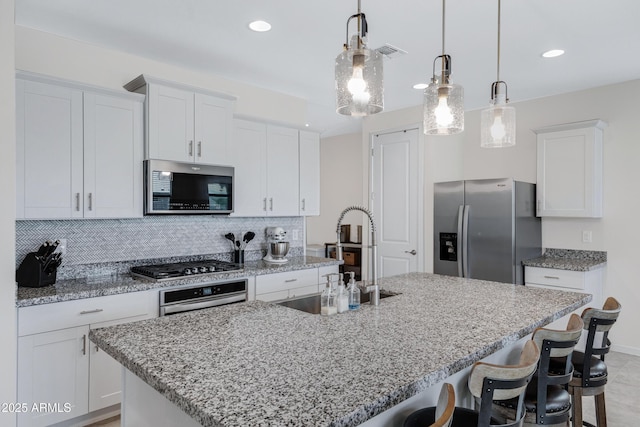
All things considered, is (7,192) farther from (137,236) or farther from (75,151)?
(137,236)

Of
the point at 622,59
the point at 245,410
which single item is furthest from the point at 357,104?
the point at 622,59

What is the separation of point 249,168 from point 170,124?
0.85 metres

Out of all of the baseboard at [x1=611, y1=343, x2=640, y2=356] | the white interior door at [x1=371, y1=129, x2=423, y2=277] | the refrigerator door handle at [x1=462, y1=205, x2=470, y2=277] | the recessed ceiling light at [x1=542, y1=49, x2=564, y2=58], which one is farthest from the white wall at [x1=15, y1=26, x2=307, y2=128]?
the baseboard at [x1=611, y1=343, x2=640, y2=356]

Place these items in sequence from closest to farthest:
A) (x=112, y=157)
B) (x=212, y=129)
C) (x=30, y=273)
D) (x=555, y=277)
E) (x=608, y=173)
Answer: (x=30, y=273) → (x=112, y=157) → (x=212, y=129) → (x=555, y=277) → (x=608, y=173)

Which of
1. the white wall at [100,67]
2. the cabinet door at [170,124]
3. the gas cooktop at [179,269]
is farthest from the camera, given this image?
the cabinet door at [170,124]

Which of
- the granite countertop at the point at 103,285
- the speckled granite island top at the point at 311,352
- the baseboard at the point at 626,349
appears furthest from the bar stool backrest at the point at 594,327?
the baseboard at the point at 626,349

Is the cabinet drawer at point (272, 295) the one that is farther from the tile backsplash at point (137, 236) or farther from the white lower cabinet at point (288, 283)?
the tile backsplash at point (137, 236)

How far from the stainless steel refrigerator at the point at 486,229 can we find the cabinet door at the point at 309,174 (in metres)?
1.37

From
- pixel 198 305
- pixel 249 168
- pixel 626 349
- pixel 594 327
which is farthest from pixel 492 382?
pixel 626 349

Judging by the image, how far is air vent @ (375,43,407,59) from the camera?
308 cm

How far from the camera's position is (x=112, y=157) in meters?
2.88

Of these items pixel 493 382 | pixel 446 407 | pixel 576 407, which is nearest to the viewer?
pixel 446 407

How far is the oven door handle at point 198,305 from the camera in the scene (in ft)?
9.24

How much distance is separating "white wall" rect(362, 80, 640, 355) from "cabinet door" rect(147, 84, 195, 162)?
107 inches
